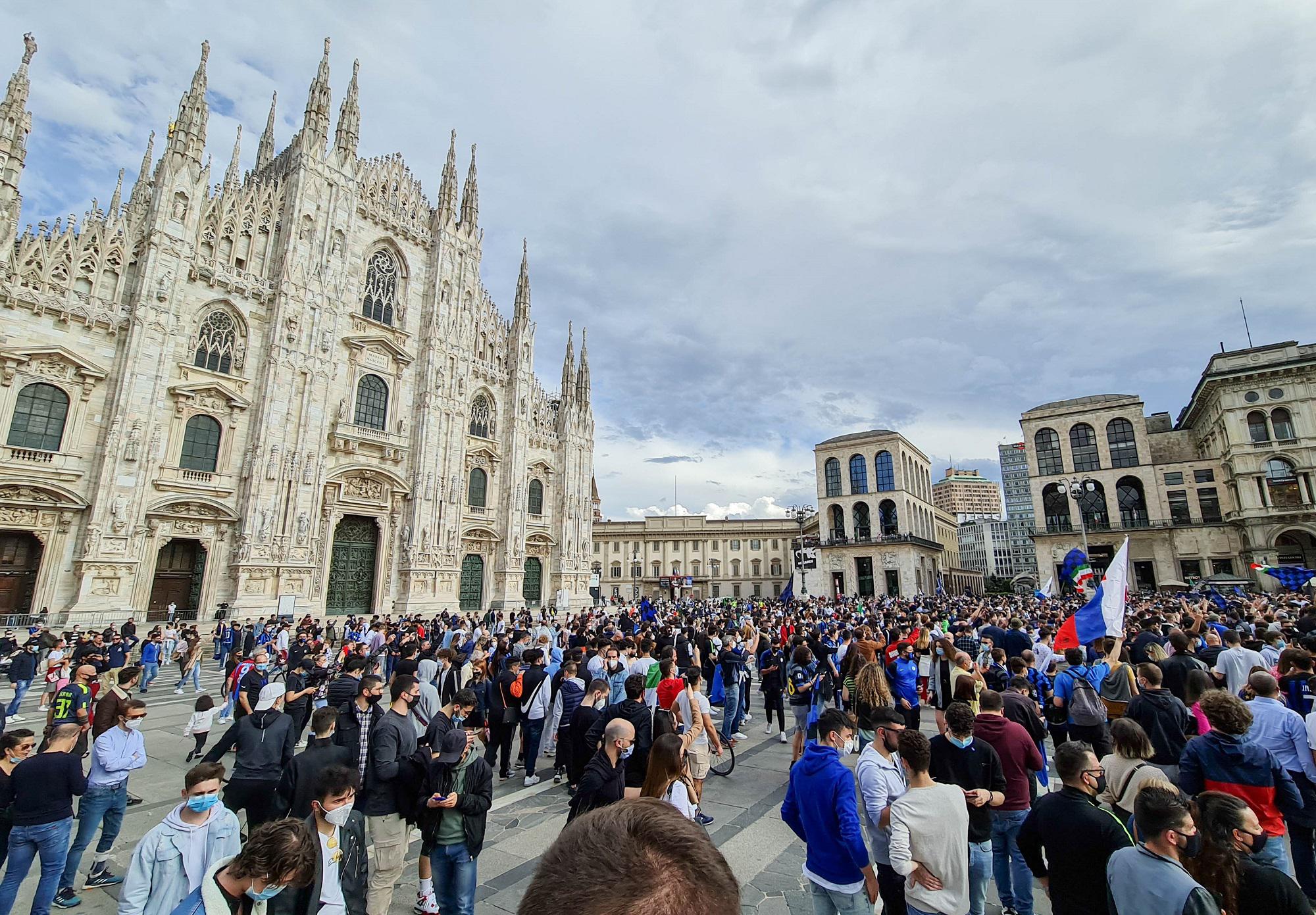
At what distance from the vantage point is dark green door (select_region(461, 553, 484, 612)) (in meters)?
29.4

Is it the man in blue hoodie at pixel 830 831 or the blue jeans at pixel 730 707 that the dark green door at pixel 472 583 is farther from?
the man in blue hoodie at pixel 830 831

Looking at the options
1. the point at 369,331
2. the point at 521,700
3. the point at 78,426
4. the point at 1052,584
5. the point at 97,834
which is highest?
the point at 369,331

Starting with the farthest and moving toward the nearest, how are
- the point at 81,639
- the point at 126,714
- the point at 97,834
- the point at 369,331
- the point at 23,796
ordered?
the point at 369,331, the point at 81,639, the point at 97,834, the point at 126,714, the point at 23,796

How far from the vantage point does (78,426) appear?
19.2 metres

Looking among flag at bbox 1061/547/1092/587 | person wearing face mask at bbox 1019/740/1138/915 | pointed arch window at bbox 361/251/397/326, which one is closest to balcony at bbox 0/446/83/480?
pointed arch window at bbox 361/251/397/326

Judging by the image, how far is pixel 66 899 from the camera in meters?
4.88

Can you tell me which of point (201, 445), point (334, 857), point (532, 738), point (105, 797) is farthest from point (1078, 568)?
point (201, 445)

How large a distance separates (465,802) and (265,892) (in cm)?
157

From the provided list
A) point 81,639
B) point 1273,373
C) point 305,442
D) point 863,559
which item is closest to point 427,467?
point 305,442

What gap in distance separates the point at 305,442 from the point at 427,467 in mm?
5141

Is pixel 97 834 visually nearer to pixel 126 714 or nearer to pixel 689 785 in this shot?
pixel 126 714

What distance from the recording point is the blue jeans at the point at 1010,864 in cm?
445

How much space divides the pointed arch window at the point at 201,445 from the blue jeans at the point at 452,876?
22549mm

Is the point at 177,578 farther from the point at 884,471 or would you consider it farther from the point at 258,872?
the point at 884,471
